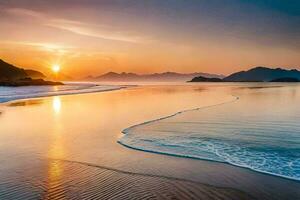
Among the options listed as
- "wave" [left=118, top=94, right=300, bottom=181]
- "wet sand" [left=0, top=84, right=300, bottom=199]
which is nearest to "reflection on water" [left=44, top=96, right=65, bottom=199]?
"wet sand" [left=0, top=84, right=300, bottom=199]

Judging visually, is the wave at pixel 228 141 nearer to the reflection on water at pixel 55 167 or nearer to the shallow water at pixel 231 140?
the shallow water at pixel 231 140

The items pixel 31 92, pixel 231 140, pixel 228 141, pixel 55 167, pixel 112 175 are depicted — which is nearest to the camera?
pixel 112 175

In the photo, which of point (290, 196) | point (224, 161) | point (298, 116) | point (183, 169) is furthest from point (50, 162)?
point (298, 116)

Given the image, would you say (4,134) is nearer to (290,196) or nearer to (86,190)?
(86,190)

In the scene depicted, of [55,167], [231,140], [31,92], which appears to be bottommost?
[31,92]

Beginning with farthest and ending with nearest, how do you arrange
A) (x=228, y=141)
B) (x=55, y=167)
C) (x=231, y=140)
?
(x=231, y=140)
(x=228, y=141)
(x=55, y=167)

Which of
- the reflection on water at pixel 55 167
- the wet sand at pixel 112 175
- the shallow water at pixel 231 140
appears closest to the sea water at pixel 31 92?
the reflection on water at pixel 55 167

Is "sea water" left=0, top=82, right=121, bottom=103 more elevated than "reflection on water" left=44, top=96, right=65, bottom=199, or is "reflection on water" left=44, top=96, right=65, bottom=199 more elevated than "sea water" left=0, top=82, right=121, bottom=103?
"reflection on water" left=44, top=96, right=65, bottom=199

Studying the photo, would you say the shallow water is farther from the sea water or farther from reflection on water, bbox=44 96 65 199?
the sea water

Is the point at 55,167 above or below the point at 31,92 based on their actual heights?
above

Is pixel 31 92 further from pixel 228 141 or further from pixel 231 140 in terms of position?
pixel 228 141

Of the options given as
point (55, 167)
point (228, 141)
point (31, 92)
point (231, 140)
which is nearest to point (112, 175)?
point (55, 167)

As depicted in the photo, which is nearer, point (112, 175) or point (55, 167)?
point (112, 175)

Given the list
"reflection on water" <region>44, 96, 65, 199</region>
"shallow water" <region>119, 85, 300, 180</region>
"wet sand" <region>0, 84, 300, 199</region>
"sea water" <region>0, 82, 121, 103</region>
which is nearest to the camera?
"wet sand" <region>0, 84, 300, 199</region>
